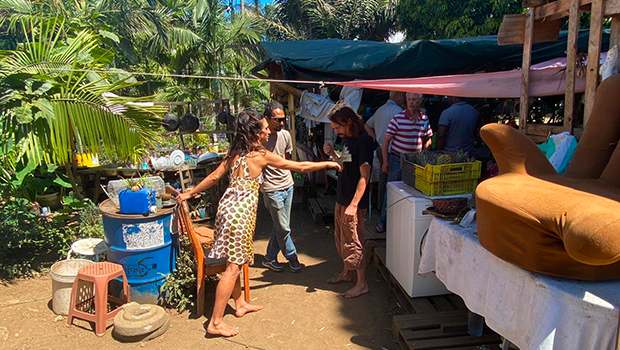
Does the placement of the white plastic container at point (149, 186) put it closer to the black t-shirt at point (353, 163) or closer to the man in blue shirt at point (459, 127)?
the black t-shirt at point (353, 163)

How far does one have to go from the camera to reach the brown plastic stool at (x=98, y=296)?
3.52 m

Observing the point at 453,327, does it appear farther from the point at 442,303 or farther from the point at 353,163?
the point at 353,163

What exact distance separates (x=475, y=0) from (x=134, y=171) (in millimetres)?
10017

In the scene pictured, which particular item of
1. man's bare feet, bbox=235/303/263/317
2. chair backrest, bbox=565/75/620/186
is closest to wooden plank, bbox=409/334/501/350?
chair backrest, bbox=565/75/620/186

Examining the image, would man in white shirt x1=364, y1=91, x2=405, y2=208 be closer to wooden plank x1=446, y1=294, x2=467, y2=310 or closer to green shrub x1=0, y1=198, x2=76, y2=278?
wooden plank x1=446, y1=294, x2=467, y2=310

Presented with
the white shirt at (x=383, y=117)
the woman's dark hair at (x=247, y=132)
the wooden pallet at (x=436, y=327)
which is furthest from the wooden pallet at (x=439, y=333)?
the white shirt at (x=383, y=117)

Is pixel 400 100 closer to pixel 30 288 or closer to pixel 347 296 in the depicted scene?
pixel 347 296

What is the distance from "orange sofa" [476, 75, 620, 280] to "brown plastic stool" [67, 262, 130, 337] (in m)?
3.08

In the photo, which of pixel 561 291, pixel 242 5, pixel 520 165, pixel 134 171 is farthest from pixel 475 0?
pixel 242 5

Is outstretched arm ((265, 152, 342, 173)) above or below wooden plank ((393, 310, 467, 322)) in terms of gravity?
above

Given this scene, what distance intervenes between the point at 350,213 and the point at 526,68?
74.9 inches

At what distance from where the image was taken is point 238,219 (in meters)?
3.34

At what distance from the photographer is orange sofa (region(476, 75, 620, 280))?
5.18 ft

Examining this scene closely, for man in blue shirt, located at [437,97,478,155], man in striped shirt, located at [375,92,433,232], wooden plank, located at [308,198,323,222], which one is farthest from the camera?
wooden plank, located at [308,198,323,222]
